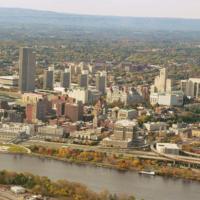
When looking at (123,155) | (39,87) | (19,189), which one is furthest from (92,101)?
(19,189)

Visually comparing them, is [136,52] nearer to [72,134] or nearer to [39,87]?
[39,87]

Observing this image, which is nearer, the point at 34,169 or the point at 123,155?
the point at 34,169

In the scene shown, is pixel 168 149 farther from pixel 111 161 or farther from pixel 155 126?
pixel 155 126

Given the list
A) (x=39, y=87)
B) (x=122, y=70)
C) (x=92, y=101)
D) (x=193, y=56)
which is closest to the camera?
(x=92, y=101)

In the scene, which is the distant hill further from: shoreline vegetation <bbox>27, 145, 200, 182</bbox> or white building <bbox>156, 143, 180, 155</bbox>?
shoreline vegetation <bbox>27, 145, 200, 182</bbox>

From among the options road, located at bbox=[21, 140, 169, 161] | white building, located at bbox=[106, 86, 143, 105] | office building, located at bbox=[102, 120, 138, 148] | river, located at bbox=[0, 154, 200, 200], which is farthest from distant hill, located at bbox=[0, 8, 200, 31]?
river, located at bbox=[0, 154, 200, 200]

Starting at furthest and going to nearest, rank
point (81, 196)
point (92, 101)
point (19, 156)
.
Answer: point (92, 101), point (19, 156), point (81, 196)

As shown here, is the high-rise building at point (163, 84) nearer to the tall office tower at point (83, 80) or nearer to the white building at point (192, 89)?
the white building at point (192, 89)
